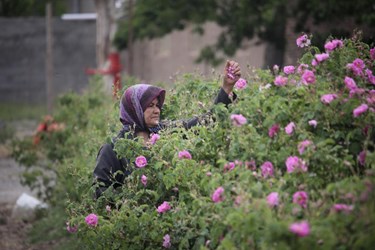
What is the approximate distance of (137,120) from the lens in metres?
5.83

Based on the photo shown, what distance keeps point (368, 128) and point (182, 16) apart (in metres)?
16.7

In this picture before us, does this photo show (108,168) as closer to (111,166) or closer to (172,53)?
(111,166)

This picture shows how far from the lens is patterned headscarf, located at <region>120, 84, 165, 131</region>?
5.82 meters

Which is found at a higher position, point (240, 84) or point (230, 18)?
point (240, 84)

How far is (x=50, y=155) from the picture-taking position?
1081 cm

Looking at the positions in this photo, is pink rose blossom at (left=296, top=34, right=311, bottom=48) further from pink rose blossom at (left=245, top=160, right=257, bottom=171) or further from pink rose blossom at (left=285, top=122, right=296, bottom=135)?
pink rose blossom at (left=245, top=160, right=257, bottom=171)

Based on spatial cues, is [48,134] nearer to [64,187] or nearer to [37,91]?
[64,187]

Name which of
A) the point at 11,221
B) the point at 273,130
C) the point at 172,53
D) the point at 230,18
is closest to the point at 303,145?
the point at 273,130

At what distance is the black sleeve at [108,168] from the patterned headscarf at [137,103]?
22cm

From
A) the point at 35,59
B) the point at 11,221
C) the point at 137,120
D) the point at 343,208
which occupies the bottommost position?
the point at 35,59

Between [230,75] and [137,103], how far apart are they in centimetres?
60

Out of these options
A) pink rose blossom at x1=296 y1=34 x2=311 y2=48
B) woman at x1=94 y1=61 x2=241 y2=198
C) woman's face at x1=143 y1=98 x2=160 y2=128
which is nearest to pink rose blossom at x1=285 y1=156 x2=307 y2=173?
pink rose blossom at x1=296 y1=34 x2=311 y2=48

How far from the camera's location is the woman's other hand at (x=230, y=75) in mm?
5586

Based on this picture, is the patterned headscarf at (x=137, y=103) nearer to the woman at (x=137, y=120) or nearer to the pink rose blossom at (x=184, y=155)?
the woman at (x=137, y=120)
